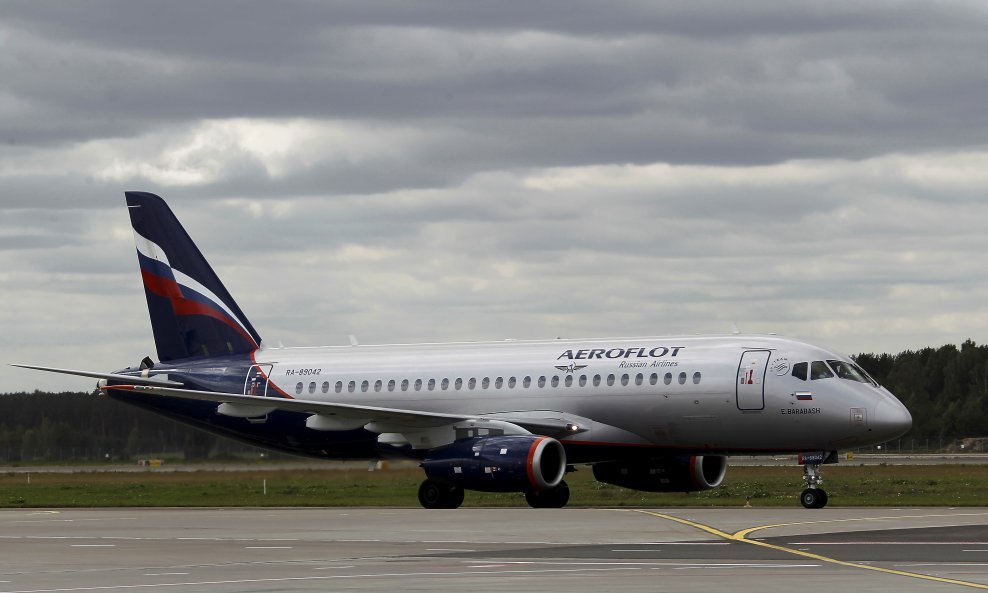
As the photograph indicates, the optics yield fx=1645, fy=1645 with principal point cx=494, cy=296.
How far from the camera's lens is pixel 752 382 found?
135 ft

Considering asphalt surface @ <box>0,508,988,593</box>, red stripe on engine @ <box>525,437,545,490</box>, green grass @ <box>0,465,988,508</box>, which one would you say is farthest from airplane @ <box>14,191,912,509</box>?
asphalt surface @ <box>0,508,988,593</box>

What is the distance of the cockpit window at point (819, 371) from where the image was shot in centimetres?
4106

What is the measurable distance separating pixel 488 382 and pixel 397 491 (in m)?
10.1

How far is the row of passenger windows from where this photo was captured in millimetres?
42688

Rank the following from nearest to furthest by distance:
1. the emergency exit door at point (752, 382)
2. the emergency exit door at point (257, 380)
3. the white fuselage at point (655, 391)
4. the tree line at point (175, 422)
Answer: the white fuselage at point (655, 391), the emergency exit door at point (752, 382), the emergency exit door at point (257, 380), the tree line at point (175, 422)

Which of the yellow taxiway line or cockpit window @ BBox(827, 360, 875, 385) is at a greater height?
cockpit window @ BBox(827, 360, 875, 385)

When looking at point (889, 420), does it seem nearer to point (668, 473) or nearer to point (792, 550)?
point (668, 473)

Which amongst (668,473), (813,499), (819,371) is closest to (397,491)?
(668,473)

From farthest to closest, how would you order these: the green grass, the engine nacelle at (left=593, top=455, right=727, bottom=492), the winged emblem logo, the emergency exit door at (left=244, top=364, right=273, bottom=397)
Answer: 1. the emergency exit door at (left=244, top=364, right=273, bottom=397)
2. the green grass
3. the engine nacelle at (left=593, top=455, right=727, bottom=492)
4. the winged emblem logo

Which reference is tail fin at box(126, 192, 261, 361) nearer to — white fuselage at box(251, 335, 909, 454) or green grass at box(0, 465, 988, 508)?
green grass at box(0, 465, 988, 508)

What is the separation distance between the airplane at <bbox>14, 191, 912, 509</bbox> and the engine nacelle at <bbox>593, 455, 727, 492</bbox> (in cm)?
4

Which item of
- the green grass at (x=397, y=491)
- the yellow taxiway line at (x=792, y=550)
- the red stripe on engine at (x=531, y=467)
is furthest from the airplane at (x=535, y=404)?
the yellow taxiway line at (x=792, y=550)

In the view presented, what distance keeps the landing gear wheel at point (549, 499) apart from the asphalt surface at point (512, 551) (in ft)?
13.4

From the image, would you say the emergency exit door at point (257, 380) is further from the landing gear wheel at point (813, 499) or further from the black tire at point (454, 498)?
the landing gear wheel at point (813, 499)
